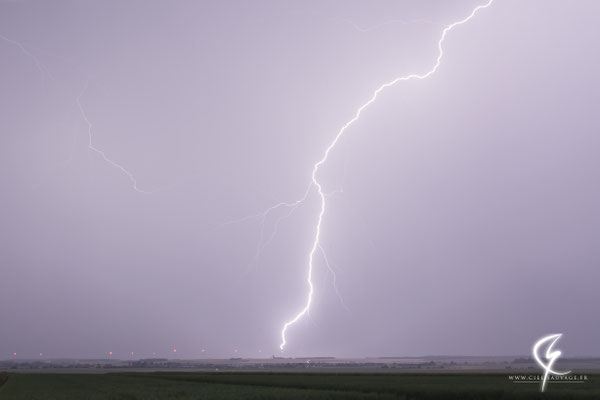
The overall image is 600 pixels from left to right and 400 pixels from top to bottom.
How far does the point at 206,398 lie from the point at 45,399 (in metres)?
6.12

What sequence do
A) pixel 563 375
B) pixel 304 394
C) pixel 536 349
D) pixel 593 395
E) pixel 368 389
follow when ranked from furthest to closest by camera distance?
pixel 563 375 → pixel 368 389 → pixel 536 349 → pixel 304 394 → pixel 593 395

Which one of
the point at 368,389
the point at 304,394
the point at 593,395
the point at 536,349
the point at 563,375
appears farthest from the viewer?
the point at 563,375

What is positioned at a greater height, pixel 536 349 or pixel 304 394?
pixel 536 349

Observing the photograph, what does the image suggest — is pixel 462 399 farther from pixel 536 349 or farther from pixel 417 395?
pixel 536 349

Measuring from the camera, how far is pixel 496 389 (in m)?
17.6

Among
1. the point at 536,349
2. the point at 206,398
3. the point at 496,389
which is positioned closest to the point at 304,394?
the point at 206,398

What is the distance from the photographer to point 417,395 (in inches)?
729

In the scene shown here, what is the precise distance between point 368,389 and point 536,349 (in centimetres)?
677

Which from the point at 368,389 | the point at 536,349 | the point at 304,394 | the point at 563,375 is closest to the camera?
the point at 304,394

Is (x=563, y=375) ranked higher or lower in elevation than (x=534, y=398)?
higher

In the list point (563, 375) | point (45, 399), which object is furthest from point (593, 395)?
point (45, 399)

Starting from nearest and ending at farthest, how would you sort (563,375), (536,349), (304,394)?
(304,394), (536,349), (563,375)

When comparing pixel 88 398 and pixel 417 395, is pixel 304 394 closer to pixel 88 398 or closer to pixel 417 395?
pixel 417 395

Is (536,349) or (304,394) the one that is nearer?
(304,394)
